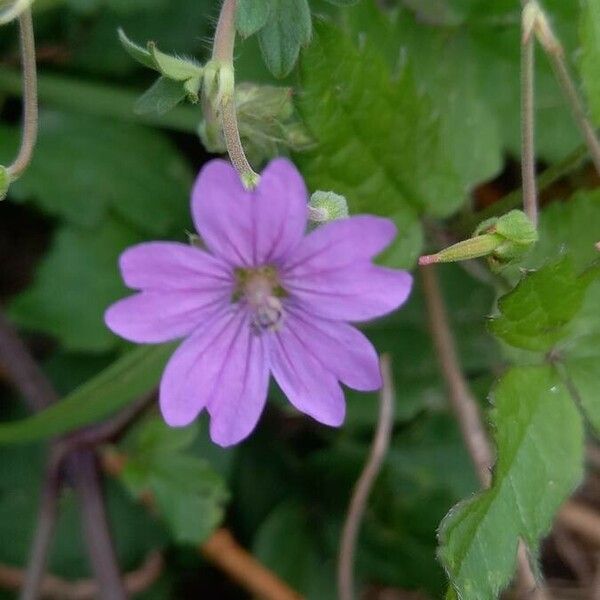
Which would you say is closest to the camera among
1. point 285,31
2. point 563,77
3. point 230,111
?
point 230,111

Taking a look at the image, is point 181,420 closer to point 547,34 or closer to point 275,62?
point 275,62

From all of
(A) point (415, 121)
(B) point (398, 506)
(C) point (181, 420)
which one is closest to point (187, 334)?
(C) point (181, 420)

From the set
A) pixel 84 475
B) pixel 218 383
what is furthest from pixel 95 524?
pixel 218 383

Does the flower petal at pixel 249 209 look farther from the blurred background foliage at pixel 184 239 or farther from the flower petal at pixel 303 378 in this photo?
the blurred background foliage at pixel 184 239

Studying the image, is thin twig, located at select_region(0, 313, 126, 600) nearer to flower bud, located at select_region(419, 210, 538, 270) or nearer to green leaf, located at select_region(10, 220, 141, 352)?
green leaf, located at select_region(10, 220, 141, 352)

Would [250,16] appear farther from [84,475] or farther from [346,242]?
[84,475]

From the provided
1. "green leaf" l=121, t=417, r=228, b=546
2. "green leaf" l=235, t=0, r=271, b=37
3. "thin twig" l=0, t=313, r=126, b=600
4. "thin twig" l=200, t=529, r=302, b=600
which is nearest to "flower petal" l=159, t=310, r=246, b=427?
"green leaf" l=235, t=0, r=271, b=37

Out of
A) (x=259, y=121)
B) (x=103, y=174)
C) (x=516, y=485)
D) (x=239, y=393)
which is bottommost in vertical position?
(x=516, y=485)

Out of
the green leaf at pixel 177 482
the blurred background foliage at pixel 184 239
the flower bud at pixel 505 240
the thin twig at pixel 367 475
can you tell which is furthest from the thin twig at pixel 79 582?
the flower bud at pixel 505 240
